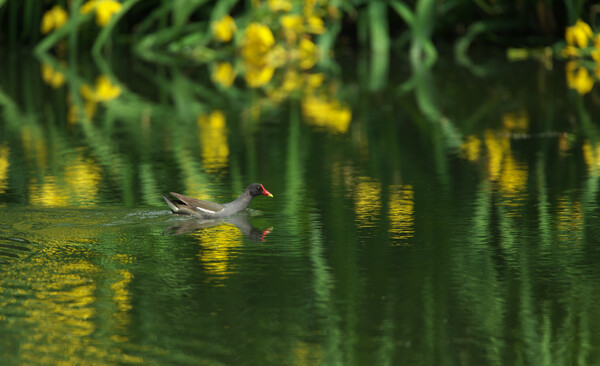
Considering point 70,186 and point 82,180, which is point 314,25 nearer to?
point 82,180

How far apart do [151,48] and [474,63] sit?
6.19m

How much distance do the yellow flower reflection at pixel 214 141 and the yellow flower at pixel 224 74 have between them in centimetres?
309

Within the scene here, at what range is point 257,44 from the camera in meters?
18.9

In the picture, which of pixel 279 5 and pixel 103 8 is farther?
pixel 103 8

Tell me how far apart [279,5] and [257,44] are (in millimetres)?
918

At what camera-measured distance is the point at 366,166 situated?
30.2ft

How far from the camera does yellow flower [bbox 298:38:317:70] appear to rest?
18.8 meters

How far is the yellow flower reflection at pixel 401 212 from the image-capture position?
672 centimetres

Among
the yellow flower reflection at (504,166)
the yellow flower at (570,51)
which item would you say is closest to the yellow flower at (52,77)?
the yellow flower at (570,51)

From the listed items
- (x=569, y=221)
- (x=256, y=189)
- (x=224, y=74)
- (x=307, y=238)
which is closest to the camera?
(x=307, y=238)

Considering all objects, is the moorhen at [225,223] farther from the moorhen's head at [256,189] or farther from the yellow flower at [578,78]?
the yellow flower at [578,78]

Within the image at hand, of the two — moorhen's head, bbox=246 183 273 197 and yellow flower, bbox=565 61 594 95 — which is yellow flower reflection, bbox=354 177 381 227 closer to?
moorhen's head, bbox=246 183 273 197

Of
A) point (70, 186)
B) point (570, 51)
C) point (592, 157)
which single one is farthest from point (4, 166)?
point (570, 51)

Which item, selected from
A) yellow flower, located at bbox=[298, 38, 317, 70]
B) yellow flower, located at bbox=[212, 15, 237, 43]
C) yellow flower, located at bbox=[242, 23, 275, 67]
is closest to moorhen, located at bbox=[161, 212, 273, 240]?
yellow flower, located at bbox=[242, 23, 275, 67]
